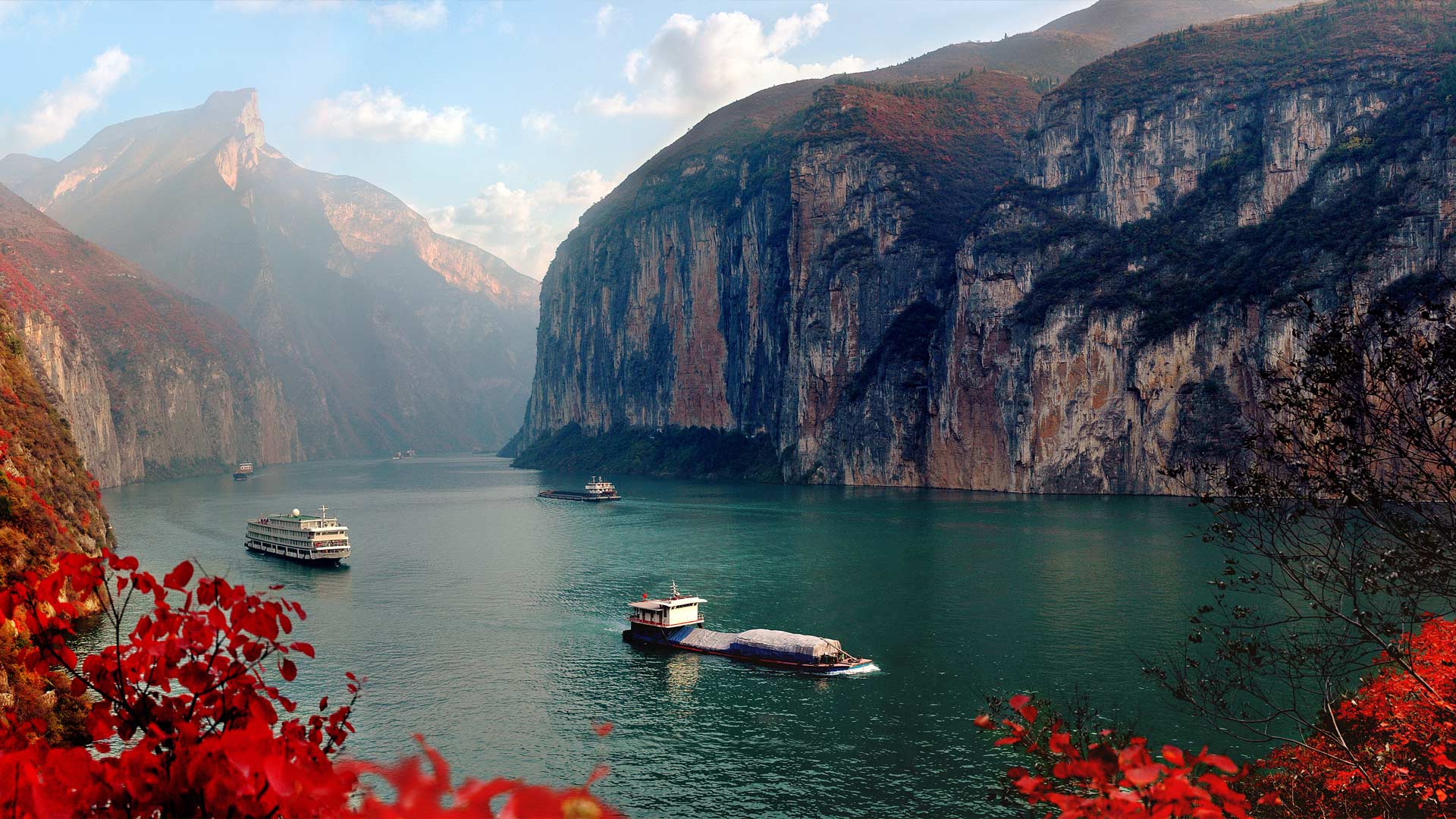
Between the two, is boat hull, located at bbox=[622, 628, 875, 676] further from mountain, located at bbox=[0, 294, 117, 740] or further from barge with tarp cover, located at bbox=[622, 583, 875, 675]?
mountain, located at bbox=[0, 294, 117, 740]

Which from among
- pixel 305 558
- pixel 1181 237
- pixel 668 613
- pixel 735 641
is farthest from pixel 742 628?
pixel 1181 237

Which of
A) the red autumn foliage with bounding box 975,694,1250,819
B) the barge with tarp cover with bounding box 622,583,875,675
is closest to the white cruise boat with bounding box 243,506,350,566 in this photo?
the barge with tarp cover with bounding box 622,583,875,675

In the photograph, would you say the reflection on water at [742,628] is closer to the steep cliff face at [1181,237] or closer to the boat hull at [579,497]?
the steep cliff face at [1181,237]

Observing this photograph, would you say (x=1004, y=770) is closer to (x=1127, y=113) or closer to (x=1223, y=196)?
(x=1223, y=196)

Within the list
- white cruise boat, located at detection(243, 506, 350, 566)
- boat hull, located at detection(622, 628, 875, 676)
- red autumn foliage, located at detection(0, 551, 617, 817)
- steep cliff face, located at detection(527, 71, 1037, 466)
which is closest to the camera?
red autumn foliage, located at detection(0, 551, 617, 817)

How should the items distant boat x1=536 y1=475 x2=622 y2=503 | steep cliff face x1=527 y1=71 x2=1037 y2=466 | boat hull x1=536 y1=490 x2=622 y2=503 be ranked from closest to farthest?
1. boat hull x1=536 y1=490 x2=622 y2=503
2. distant boat x1=536 y1=475 x2=622 y2=503
3. steep cliff face x1=527 y1=71 x2=1037 y2=466

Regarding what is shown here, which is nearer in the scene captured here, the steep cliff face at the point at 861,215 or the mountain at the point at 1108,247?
the mountain at the point at 1108,247

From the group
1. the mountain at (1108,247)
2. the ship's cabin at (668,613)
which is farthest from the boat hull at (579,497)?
the ship's cabin at (668,613)
